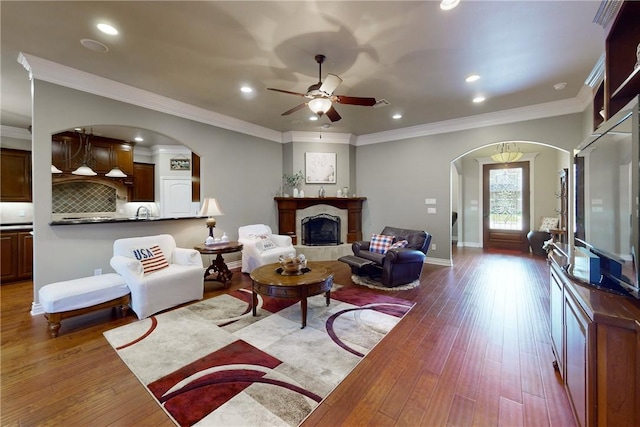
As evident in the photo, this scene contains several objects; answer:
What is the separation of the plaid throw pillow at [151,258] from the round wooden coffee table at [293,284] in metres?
1.36

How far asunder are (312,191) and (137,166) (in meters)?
4.53

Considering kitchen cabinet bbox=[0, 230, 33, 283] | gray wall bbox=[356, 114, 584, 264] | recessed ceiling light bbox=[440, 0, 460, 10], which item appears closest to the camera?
recessed ceiling light bbox=[440, 0, 460, 10]

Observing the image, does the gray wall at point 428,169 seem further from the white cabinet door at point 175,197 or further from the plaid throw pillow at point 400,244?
the white cabinet door at point 175,197

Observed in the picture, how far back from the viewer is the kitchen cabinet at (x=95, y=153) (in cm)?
520

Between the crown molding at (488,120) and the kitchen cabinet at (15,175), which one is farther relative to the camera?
the kitchen cabinet at (15,175)

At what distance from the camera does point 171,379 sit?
2.01 m

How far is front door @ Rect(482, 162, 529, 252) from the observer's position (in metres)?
7.33

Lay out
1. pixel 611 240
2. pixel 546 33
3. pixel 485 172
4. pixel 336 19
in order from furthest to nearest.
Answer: pixel 485 172
pixel 546 33
pixel 336 19
pixel 611 240

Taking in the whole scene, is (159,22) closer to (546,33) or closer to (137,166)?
(546,33)

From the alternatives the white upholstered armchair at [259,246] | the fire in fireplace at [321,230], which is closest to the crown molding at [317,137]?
the fire in fireplace at [321,230]

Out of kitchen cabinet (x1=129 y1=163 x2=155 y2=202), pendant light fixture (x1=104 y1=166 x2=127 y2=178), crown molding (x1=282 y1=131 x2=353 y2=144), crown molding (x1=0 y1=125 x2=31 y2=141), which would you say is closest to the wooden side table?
crown molding (x1=282 y1=131 x2=353 y2=144)

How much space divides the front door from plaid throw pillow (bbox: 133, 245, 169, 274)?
8364 millimetres

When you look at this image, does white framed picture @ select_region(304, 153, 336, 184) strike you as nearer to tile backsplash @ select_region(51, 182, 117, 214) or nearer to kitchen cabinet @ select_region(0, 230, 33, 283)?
tile backsplash @ select_region(51, 182, 117, 214)

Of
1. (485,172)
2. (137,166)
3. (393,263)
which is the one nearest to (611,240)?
(393,263)
